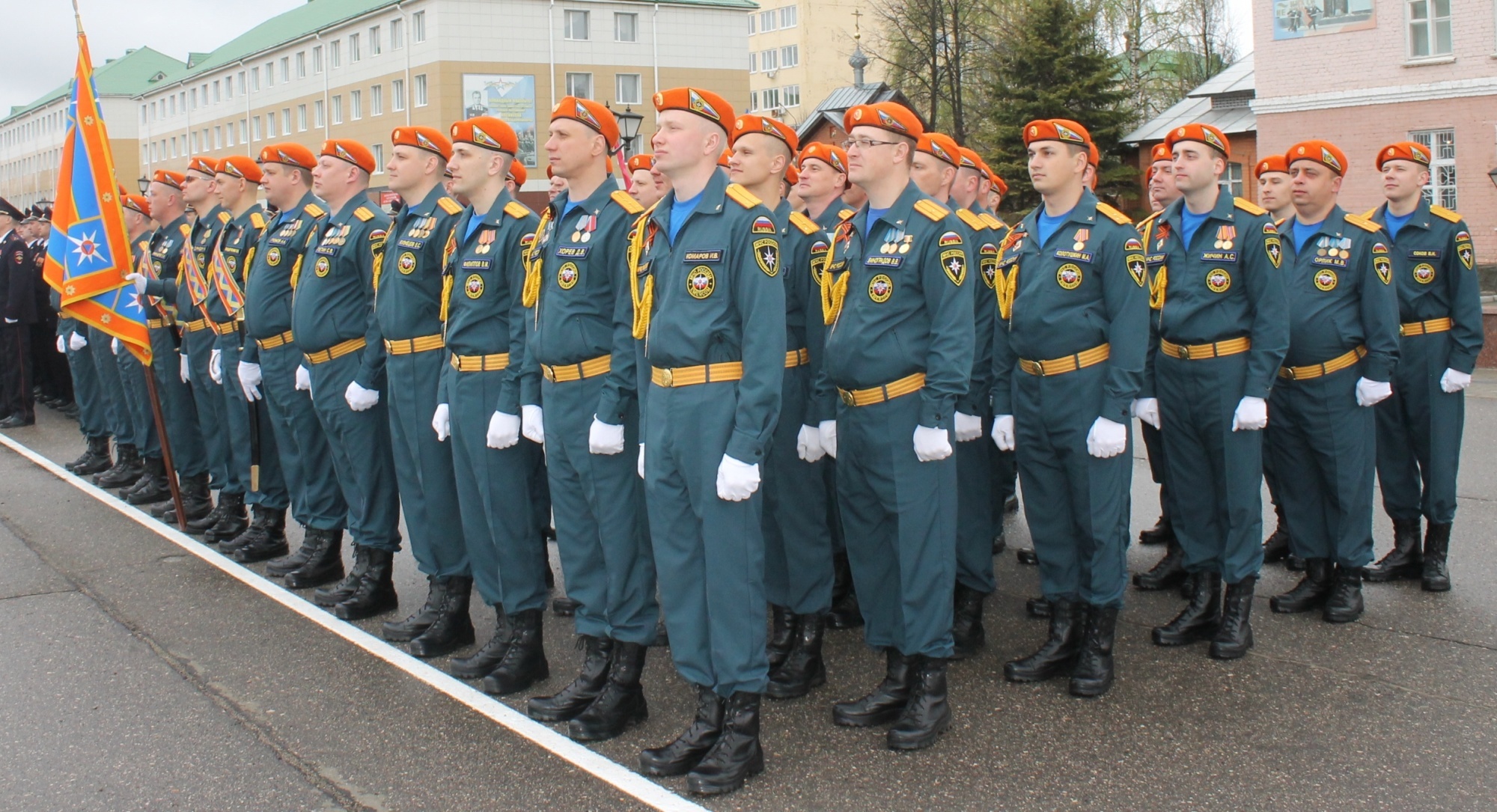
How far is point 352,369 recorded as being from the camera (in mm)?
5977

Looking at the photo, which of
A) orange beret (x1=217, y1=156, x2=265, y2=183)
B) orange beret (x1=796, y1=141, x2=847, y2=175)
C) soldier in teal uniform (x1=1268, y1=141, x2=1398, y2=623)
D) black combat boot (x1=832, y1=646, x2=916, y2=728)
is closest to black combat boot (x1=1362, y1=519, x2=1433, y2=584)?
soldier in teal uniform (x1=1268, y1=141, x2=1398, y2=623)

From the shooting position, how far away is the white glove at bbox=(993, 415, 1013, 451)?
199 inches

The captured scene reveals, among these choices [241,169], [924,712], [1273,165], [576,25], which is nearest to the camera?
[924,712]

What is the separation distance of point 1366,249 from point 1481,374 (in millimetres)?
10910

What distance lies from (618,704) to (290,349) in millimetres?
3120

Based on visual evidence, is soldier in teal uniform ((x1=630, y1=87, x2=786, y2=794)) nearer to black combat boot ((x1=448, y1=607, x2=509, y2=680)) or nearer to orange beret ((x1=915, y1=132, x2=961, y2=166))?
black combat boot ((x1=448, y1=607, x2=509, y2=680))

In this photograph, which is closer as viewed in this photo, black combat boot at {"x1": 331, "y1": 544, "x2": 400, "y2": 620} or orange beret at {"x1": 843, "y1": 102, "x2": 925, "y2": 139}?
orange beret at {"x1": 843, "y1": 102, "x2": 925, "y2": 139}

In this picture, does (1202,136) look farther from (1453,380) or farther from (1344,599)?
(1344,599)

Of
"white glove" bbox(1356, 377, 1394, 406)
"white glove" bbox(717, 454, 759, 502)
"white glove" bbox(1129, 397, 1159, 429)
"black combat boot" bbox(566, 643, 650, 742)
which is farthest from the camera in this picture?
"white glove" bbox(1356, 377, 1394, 406)

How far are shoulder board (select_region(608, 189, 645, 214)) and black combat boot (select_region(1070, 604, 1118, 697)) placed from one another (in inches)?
91.9

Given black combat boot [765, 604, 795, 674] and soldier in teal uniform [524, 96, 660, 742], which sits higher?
soldier in teal uniform [524, 96, 660, 742]

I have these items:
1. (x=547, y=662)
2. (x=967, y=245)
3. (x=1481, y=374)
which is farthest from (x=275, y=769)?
(x=1481, y=374)

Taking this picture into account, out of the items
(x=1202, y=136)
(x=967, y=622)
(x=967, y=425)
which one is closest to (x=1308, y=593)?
(x=967, y=622)

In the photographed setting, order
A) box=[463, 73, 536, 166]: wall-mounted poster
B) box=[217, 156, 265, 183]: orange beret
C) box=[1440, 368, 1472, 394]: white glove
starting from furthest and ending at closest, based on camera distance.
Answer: box=[463, 73, 536, 166]: wall-mounted poster < box=[217, 156, 265, 183]: orange beret < box=[1440, 368, 1472, 394]: white glove
